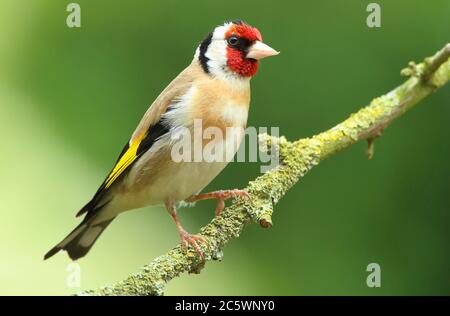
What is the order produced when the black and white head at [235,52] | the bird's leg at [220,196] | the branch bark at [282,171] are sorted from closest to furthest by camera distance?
the branch bark at [282,171]
the bird's leg at [220,196]
the black and white head at [235,52]

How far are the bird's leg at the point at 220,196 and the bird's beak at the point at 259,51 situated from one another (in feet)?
1.94

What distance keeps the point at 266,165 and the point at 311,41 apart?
91 centimetres

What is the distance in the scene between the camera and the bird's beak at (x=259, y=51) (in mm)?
3029

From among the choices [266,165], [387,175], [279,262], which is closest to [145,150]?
[266,165]

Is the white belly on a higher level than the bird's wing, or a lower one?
lower

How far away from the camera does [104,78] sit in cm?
353

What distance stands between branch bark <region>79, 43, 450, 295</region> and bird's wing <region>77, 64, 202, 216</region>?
0.43 m

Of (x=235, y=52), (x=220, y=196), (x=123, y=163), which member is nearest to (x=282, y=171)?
(x=220, y=196)

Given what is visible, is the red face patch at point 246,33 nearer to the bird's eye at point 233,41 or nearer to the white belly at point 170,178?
the bird's eye at point 233,41

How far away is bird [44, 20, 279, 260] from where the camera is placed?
2990mm

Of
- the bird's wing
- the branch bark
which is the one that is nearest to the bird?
the bird's wing

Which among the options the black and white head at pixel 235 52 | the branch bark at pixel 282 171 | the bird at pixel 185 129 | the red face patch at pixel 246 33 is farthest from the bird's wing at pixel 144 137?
the branch bark at pixel 282 171

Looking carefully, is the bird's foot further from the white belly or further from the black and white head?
the black and white head

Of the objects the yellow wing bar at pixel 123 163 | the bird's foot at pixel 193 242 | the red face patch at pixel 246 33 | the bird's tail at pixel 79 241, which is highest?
the red face patch at pixel 246 33
